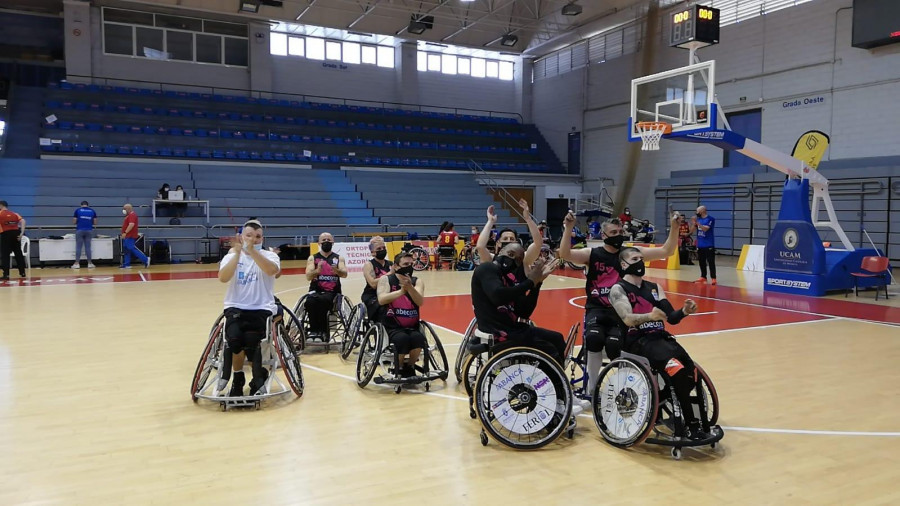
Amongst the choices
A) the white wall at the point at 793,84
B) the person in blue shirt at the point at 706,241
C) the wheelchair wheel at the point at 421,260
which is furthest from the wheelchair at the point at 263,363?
the white wall at the point at 793,84

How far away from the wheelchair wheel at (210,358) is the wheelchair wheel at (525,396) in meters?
2.25

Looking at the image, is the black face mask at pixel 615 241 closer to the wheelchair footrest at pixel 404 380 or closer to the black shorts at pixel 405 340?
the black shorts at pixel 405 340

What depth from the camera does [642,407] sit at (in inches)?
153

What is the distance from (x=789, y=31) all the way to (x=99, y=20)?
23176 mm

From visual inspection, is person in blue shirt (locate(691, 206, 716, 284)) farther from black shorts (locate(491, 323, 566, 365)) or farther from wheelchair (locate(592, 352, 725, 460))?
wheelchair (locate(592, 352, 725, 460))

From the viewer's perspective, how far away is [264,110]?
971 inches

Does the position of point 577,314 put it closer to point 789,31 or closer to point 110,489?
point 110,489

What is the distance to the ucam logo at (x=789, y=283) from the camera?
11.4 m

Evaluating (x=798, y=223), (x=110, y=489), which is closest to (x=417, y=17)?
(x=798, y=223)

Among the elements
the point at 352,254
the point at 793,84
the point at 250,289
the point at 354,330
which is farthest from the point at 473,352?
the point at 793,84

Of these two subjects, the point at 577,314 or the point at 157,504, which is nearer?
the point at 157,504

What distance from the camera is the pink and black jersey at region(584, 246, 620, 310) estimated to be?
4.91 m

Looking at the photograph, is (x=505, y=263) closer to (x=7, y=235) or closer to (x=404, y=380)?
(x=404, y=380)

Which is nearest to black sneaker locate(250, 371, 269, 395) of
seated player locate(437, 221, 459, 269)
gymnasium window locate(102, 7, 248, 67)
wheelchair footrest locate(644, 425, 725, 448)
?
wheelchair footrest locate(644, 425, 725, 448)
